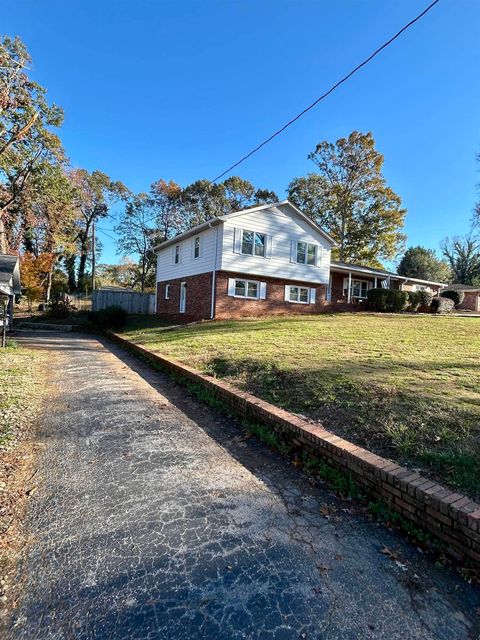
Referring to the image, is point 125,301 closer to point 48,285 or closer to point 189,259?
point 189,259

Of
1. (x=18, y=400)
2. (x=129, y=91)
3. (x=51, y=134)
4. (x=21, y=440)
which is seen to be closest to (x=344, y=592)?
(x=21, y=440)

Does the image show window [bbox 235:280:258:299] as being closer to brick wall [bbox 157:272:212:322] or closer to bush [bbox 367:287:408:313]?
brick wall [bbox 157:272:212:322]

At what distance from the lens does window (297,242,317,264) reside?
1897 cm

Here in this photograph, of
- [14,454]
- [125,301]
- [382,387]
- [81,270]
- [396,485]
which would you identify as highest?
[81,270]

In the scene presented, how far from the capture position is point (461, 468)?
262cm

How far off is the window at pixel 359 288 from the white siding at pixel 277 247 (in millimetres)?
5184

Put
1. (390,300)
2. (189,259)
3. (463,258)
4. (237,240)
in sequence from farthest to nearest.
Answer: (463,258)
(390,300)
(189,259)
(237,240)

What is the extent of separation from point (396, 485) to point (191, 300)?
16.6 metres

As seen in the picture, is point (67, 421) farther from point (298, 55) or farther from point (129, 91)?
point (129, 91)

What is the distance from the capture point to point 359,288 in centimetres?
2459

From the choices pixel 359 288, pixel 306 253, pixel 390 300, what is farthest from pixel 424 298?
pixel 306 253

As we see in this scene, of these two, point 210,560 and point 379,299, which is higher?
point 379,299

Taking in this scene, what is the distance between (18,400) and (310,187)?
32648mm

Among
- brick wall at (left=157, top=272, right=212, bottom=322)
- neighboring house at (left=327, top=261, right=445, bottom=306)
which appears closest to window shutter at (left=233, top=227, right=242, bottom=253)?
brick wall at (left=157, top=272, right=212, bottom=322)
